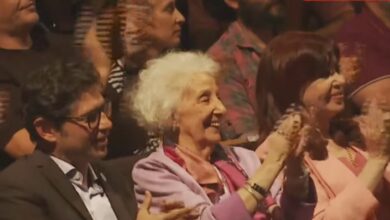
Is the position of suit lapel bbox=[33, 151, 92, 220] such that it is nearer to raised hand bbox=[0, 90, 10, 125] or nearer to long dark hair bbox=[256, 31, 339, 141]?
raised hand bbox=[0, 90, 10, 125]

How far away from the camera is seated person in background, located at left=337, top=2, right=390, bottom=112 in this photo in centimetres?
232

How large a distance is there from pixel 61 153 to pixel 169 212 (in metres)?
0.21

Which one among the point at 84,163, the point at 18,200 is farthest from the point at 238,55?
the point at 18,200

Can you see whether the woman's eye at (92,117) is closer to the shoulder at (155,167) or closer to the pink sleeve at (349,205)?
the shoulder at (155,167)

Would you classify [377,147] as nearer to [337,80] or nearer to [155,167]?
[337,80]

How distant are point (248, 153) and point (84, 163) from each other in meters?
0.32

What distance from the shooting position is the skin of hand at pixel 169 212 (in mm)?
1930

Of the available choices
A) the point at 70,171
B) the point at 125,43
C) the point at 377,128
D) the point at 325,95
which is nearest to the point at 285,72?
the point at 325,95

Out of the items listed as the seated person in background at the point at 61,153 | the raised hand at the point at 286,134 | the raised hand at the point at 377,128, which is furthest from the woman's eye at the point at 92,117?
the raised hand at the point at 377,128

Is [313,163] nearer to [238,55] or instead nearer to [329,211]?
[329,211]

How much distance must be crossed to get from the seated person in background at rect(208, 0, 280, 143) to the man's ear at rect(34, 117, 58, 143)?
0.37 m

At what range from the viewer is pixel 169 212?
1.94m

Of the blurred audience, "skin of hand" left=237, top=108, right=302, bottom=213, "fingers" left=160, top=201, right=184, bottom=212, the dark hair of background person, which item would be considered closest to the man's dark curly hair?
"fingers" left=160, top=201, right=184, bottom=212

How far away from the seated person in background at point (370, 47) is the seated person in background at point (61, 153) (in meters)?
0.57
